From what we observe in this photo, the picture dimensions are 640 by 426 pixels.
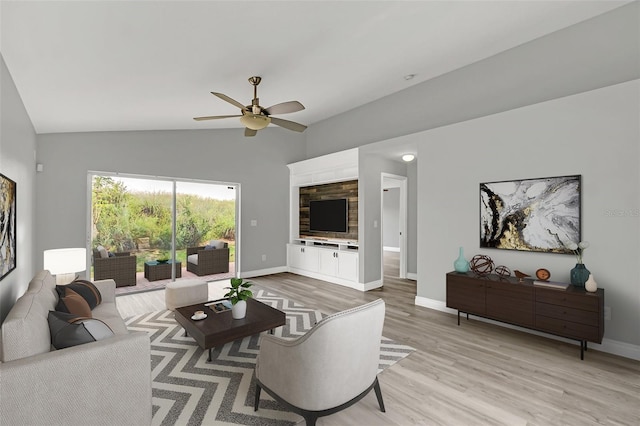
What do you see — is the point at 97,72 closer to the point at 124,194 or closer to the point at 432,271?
the point at 124,194

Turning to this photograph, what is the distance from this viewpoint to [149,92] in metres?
3.40

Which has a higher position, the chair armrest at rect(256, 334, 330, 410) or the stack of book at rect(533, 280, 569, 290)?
the stack of book at rect(533, 280, 569, 290)

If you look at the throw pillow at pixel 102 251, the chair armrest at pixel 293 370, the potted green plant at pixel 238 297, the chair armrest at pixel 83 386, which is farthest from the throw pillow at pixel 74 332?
the throw pillow at pixel 102 251

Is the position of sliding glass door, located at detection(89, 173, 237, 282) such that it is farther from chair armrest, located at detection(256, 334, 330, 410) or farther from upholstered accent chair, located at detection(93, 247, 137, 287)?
chair armrest, located at detection(256, 334, 330, 410)

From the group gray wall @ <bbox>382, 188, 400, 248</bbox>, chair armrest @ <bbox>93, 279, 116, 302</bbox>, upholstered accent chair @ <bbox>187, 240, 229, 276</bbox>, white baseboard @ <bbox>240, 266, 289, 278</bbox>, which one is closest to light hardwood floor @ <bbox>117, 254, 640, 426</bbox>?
chair armrest @ <bbox>93, 279, 116, 302</bbox>

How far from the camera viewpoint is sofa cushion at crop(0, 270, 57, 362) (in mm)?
1547

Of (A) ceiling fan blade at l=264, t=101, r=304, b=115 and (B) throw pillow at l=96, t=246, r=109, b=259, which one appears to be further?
(B) throw pillow at l=96, t=246, r=109, b=259

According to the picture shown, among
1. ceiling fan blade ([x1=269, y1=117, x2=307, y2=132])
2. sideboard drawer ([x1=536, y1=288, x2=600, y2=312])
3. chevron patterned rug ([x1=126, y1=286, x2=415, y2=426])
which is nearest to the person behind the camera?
chevron patterned rug ([x1=126, y1=286, x2=415, y2=426])

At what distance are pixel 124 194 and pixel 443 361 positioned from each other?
516 centimetres

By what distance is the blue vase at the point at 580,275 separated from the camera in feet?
9.84

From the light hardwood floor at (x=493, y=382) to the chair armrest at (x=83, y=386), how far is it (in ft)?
3.81

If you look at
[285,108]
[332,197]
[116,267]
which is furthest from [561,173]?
[116,267]

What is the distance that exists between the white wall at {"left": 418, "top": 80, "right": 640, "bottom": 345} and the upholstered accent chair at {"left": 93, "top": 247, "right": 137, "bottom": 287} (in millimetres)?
4721

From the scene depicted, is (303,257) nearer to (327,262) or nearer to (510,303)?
(327,262)
